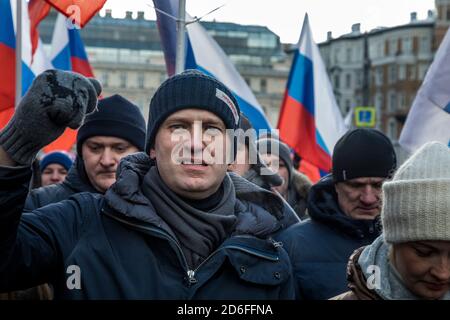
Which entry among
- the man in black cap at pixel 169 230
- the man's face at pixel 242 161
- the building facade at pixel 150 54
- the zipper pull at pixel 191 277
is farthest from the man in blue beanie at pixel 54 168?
the building facade at pixel 150 54

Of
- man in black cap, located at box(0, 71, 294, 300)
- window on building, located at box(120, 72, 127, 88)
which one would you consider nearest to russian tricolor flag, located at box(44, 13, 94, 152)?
man in black cap, located at box(0, 71, 294, 300)

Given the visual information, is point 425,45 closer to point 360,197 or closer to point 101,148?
point 101,148

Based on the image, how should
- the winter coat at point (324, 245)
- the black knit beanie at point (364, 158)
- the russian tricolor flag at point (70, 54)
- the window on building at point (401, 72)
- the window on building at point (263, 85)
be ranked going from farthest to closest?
the window on building at point (401, 72)
the window on building at point (263, 85)
the russian tricolor flag at point (70, 54)
the black knit beanie at point (364, 158)
the winter coat at point (324, 245)

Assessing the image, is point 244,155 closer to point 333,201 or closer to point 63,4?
point 333,201

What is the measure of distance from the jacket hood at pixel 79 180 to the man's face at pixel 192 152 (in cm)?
177

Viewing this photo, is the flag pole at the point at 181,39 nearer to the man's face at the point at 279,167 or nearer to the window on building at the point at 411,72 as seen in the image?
the man's face at the point at 279,167

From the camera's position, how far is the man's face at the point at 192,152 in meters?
2.73

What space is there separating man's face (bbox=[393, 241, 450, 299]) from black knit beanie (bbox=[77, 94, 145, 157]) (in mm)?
2190

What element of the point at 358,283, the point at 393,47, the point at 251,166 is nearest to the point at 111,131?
the point at 251,166

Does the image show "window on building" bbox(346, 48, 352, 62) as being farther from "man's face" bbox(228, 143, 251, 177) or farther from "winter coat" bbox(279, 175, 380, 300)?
"winter coat" bbox(279, 175, 380, 300)

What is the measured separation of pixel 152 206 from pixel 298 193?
3.94 m

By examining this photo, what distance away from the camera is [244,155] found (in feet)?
16.5

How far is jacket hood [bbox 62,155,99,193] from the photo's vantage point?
179 inches
